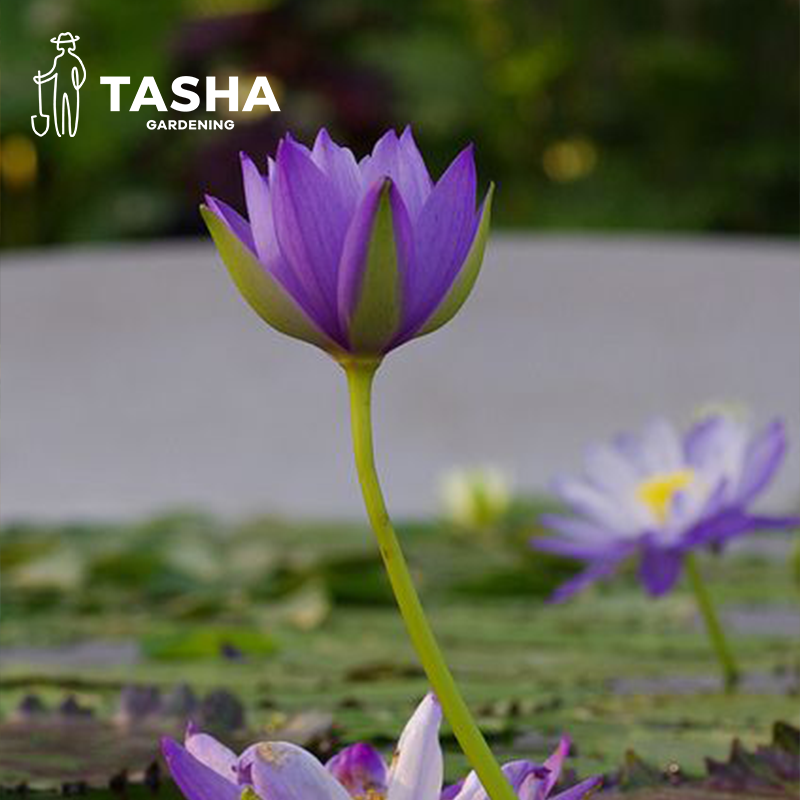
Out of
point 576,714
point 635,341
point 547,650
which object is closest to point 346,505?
point 635,341

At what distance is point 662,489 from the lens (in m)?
0.78

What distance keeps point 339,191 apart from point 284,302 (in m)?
0.02

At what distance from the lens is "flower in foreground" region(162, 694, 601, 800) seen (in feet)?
1.08

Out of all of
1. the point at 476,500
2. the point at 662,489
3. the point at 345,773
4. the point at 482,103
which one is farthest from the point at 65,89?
the point at 482,103

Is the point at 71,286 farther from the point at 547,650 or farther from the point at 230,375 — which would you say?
the point at 547,650

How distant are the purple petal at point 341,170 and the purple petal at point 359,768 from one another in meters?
0.12

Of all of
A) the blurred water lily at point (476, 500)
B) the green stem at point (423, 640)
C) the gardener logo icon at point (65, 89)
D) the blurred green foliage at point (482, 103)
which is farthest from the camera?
the blurred green foliage at point (482, 103)

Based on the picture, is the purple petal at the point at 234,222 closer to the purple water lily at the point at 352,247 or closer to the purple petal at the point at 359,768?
the purple water lily at the point at 352,247

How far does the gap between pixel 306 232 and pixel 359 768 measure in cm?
12

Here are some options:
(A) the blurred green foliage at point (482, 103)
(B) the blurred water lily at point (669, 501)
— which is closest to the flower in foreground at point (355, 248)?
(B) the blurred water lily at point (669, 501)

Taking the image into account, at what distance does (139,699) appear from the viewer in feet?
2.17

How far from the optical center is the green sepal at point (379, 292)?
12.9 inches

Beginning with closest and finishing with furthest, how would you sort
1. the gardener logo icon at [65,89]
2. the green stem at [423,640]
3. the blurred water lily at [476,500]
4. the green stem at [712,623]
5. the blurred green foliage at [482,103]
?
the green stem at [423,640] < the green stem at [712,623] < the blurred water lily at [476,500] < the gardener logo icon at [65,89] < the blurred green foliage at [482,103]

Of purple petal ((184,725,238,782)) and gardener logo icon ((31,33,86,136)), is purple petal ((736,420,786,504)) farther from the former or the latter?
gardener logo icon ((31,33,86,136))
